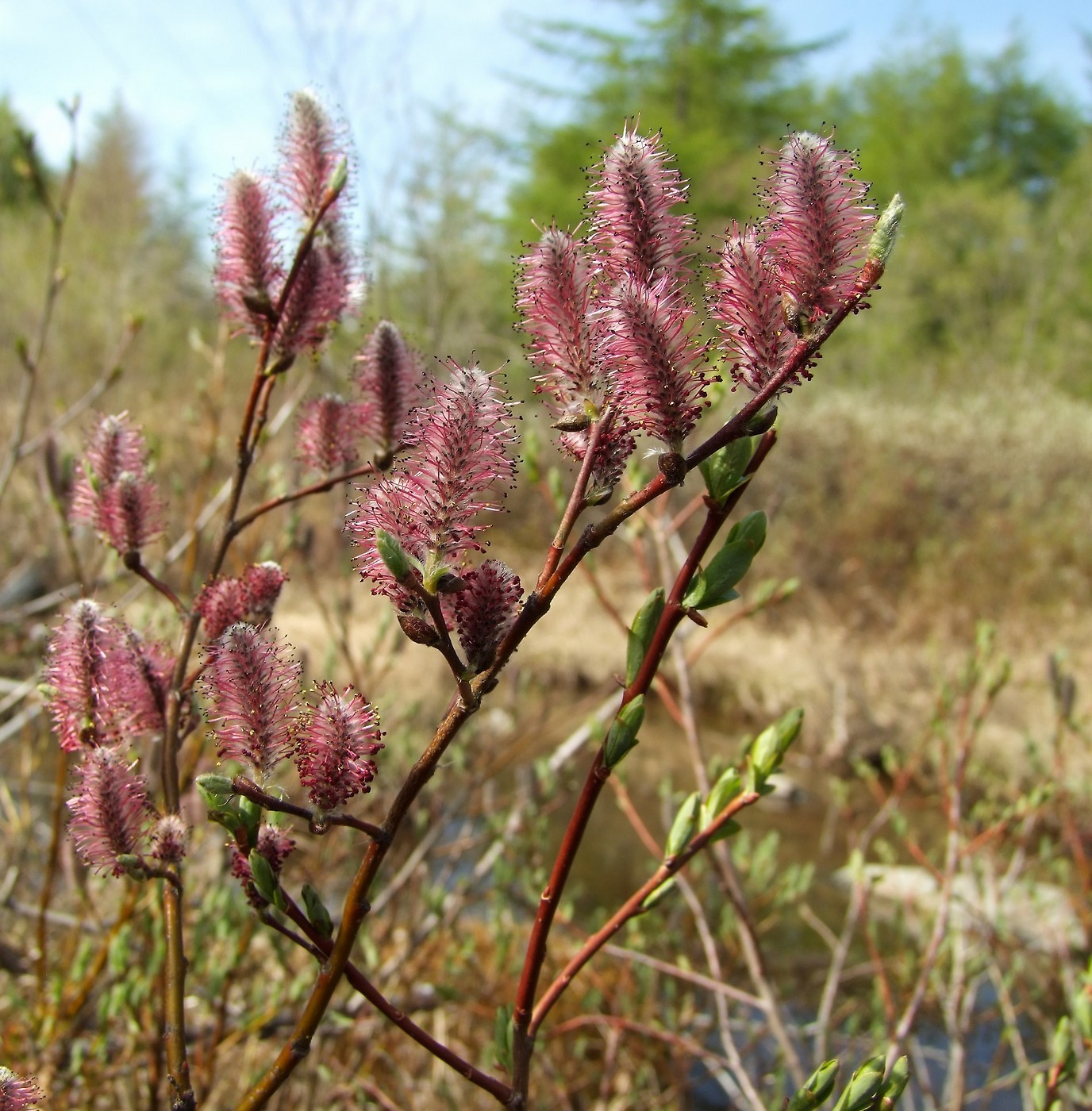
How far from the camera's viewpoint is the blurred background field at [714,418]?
3.19 metres

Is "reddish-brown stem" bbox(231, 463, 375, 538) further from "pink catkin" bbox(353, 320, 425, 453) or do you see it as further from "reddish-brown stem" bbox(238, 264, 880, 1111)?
"reddish-brown stem" bbox(238, 264, 880, 1111)

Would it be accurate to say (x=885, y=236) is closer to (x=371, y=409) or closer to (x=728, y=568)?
(x=728, y=568)

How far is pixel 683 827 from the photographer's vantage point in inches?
34.7

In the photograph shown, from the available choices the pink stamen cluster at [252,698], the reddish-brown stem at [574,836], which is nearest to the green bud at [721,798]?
the reddish-brown stem at [574,836]

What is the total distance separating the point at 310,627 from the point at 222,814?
9.61 metres

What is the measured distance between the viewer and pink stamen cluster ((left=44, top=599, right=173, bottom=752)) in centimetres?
91

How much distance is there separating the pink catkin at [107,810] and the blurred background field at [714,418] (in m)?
0.62

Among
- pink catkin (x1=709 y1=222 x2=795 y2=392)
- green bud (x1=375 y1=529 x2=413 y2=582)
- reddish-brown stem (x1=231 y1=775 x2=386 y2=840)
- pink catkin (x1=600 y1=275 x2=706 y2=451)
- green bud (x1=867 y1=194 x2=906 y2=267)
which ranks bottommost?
reddish-brown stem (x1=231 y1=775 x2=386 y2=840)

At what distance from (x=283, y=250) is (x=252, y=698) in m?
0.56

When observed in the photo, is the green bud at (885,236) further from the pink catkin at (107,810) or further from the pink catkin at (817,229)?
the pink catkin at (107,810)

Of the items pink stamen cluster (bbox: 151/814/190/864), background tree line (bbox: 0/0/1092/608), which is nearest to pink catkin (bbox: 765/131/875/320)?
pink stamen cluster (bbox: 151/814/190/864)

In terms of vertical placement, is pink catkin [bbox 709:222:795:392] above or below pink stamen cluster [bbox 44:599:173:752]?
above

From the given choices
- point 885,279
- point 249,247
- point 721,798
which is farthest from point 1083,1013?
point 885,279

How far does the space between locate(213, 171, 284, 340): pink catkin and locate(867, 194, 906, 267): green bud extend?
2.08 ft
